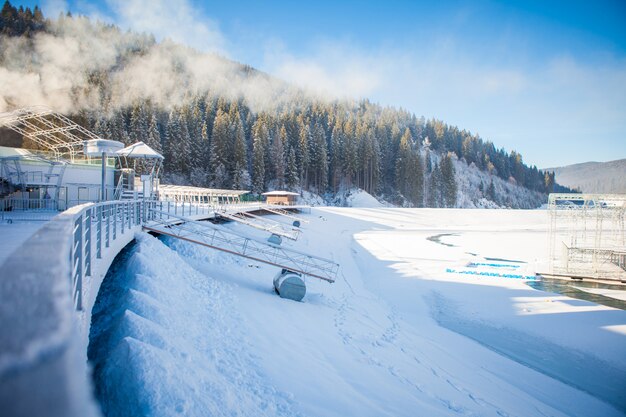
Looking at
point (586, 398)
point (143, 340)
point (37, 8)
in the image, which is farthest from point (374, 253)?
point (37, 8)

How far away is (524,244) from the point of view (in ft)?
98.0

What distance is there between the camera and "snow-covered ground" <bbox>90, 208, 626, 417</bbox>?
4555 mm

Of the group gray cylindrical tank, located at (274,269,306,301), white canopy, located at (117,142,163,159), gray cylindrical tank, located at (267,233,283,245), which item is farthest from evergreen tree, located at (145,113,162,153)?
gray cylindrical tank, located at (274,269,306,301)

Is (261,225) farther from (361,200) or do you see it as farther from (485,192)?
(485,192)

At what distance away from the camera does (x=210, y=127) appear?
210ft

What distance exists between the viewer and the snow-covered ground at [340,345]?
4.55 meters

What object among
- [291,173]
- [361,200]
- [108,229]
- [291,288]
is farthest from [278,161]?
[108,229]

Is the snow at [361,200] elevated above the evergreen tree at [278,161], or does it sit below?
below

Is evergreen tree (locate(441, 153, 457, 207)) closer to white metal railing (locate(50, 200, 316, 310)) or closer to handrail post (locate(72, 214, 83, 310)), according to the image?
white metal railing (locate(50, 200, 316, 310))

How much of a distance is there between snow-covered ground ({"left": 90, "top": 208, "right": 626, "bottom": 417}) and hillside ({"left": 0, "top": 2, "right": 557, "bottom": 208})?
40308mm

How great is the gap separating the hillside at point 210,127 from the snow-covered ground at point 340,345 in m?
40.3

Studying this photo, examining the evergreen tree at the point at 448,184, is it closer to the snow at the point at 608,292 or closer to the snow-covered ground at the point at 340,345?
the snow at the point at 608,292

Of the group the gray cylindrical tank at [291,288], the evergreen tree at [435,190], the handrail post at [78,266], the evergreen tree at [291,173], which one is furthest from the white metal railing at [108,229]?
the evergreen tree at [435,190]

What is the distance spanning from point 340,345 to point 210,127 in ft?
206
